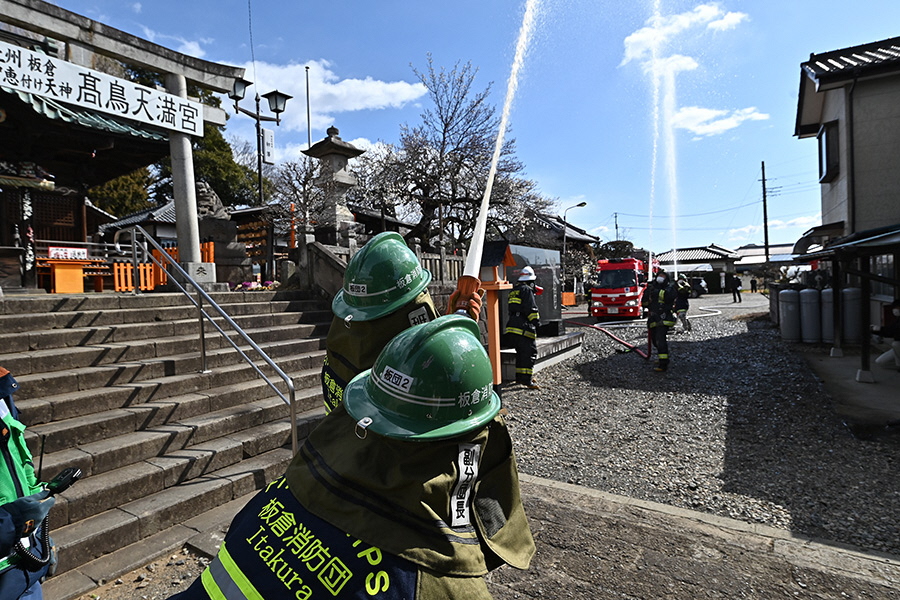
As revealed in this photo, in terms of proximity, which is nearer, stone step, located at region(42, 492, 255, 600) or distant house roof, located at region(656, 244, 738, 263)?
stone step, located at region(42, 492, 255, 600)

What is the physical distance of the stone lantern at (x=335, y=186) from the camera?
9836 mm

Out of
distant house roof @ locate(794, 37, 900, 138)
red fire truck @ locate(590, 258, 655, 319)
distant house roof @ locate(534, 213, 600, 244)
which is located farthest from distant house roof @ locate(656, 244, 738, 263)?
distant house roof @ locate(794, 37, 900, 138)

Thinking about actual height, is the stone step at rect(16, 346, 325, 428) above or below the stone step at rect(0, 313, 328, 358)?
below

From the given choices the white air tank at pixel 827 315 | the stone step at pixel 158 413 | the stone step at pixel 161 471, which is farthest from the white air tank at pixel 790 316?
the stone step at pixel 161 471

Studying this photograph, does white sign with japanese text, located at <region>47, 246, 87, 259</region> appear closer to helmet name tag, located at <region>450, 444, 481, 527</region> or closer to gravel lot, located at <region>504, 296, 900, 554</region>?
gravel lot, located at <region>504, 296, 900, 554</region>

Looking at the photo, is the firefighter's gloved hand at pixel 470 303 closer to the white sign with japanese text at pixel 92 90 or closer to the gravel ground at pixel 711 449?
the gravel ground at pixel 711 449

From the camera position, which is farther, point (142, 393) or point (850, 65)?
point (850, 65)

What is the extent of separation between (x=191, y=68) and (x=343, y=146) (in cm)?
303

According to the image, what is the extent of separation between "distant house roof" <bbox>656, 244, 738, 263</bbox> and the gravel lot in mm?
47729

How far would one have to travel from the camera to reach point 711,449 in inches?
212

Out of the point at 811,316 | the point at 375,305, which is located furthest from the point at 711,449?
the point at 811,316

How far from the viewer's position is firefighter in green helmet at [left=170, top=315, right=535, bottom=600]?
116 cm

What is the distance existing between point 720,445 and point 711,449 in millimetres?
189

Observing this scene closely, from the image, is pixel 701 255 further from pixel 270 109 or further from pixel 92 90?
pixel 92 90
